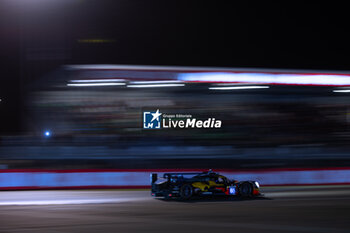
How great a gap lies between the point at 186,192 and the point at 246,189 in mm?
1796

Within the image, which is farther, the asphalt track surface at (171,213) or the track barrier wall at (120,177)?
the track barrier wall at (120,177)

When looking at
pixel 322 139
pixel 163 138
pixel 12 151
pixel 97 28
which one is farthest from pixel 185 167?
pixel 97 28

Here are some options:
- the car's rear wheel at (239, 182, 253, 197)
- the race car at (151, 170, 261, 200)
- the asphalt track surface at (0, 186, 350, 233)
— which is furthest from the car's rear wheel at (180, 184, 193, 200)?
the car's rear wheel at (239, 182, 253, 197)

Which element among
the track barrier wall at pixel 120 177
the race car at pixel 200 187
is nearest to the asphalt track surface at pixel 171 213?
the race car at pixel 200 187

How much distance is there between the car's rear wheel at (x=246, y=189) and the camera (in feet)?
40.9

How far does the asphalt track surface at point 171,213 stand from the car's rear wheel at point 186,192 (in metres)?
0.31

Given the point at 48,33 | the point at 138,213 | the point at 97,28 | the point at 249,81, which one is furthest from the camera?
the point at 97,28

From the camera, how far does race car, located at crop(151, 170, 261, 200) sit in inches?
490

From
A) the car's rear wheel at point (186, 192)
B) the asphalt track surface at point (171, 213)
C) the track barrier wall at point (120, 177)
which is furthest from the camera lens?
the track barrier wall at point (120, 177)

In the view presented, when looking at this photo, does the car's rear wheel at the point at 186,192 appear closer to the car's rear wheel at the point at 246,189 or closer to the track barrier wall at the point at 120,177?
the car's rear wheel at the point at 246,189

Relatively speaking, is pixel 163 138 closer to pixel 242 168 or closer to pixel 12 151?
pixel 242 168

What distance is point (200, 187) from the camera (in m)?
12.6

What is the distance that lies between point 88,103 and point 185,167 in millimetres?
4663

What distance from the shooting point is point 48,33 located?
Result: 23375 millimetres
